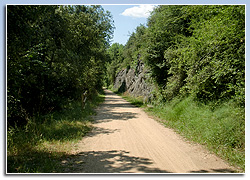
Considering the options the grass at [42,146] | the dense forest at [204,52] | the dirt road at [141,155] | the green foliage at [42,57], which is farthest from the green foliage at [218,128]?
the green foliage at [42,57]

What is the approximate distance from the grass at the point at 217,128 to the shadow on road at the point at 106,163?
7.27 ft

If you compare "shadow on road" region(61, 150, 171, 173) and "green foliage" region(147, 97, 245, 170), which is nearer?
"shadow on road" region(61, 150, 171, 173)

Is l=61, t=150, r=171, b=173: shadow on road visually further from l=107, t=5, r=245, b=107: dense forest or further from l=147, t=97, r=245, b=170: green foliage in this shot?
l=107, t=5, r=245, b=107: dense forest

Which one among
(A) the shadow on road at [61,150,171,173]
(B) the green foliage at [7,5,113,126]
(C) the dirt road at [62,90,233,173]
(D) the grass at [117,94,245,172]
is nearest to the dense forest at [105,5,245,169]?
(D) the grass at [117,94,245,172]

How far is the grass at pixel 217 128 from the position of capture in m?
5.96

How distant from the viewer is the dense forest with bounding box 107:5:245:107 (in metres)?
6.84

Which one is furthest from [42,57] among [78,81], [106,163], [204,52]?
[204,52]

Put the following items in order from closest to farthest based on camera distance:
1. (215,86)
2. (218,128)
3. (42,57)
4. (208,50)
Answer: (218,128)
(215,86)
(208,50)
(42,57)

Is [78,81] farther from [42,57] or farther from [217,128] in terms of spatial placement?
[217,128]

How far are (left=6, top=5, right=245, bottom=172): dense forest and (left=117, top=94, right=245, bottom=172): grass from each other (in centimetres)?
3

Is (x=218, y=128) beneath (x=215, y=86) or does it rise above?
beneath

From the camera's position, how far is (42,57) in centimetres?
1055

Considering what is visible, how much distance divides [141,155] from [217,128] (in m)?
2.77

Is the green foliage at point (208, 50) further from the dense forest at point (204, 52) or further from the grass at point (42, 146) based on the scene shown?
the grass at point (42, 146)
